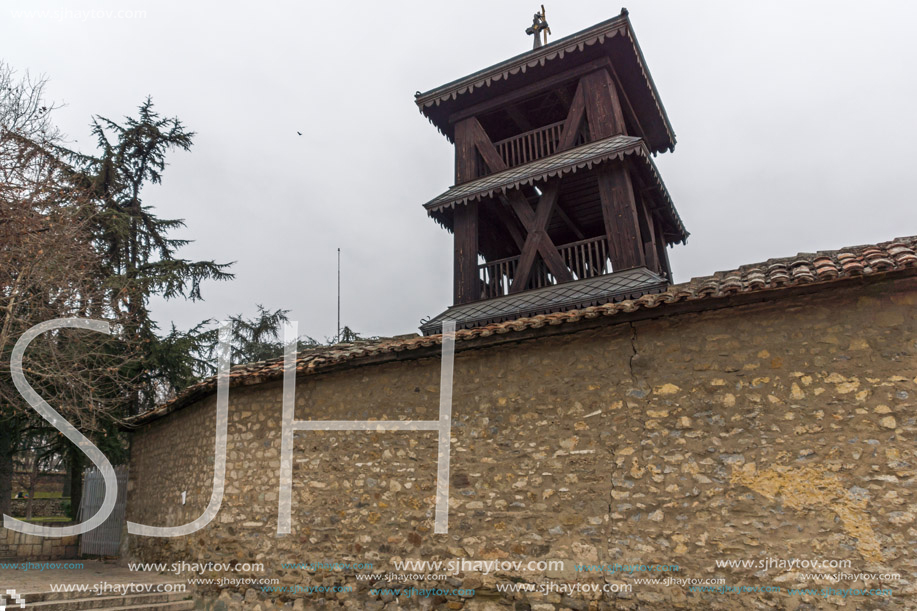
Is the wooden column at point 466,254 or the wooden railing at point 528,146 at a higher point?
the wooden railing at point 528,146

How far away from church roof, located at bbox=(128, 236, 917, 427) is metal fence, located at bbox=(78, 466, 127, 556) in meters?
6.14

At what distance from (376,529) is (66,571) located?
652 centimetres

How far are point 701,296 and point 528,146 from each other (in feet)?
21.1

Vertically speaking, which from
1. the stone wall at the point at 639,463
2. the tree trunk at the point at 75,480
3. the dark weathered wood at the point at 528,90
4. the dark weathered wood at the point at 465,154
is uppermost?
the dark weathered wood at the point at 528,90

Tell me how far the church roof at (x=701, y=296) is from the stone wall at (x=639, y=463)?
168mm

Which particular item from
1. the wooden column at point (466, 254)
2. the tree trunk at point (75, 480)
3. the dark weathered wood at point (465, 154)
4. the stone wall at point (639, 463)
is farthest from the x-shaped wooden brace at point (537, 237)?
the tree trunk at point (75, 480)

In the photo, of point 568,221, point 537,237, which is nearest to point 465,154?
point 568,221

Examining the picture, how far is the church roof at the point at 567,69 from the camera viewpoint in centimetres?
1024

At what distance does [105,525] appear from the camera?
11805 millimetres

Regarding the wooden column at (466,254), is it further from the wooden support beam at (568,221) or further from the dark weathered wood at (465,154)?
the wooden support beam at (568,221)

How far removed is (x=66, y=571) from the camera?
32.1ft

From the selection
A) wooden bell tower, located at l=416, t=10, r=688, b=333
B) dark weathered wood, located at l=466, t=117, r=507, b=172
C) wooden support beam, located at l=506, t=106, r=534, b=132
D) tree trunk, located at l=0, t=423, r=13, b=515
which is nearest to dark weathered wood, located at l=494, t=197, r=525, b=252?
wooden bell tower, located at l=416, t=10, r=688, b=333

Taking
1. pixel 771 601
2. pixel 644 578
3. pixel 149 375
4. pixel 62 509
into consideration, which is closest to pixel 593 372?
pixel 644 578

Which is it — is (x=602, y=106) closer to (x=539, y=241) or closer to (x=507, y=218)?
(x=507, y=218)
